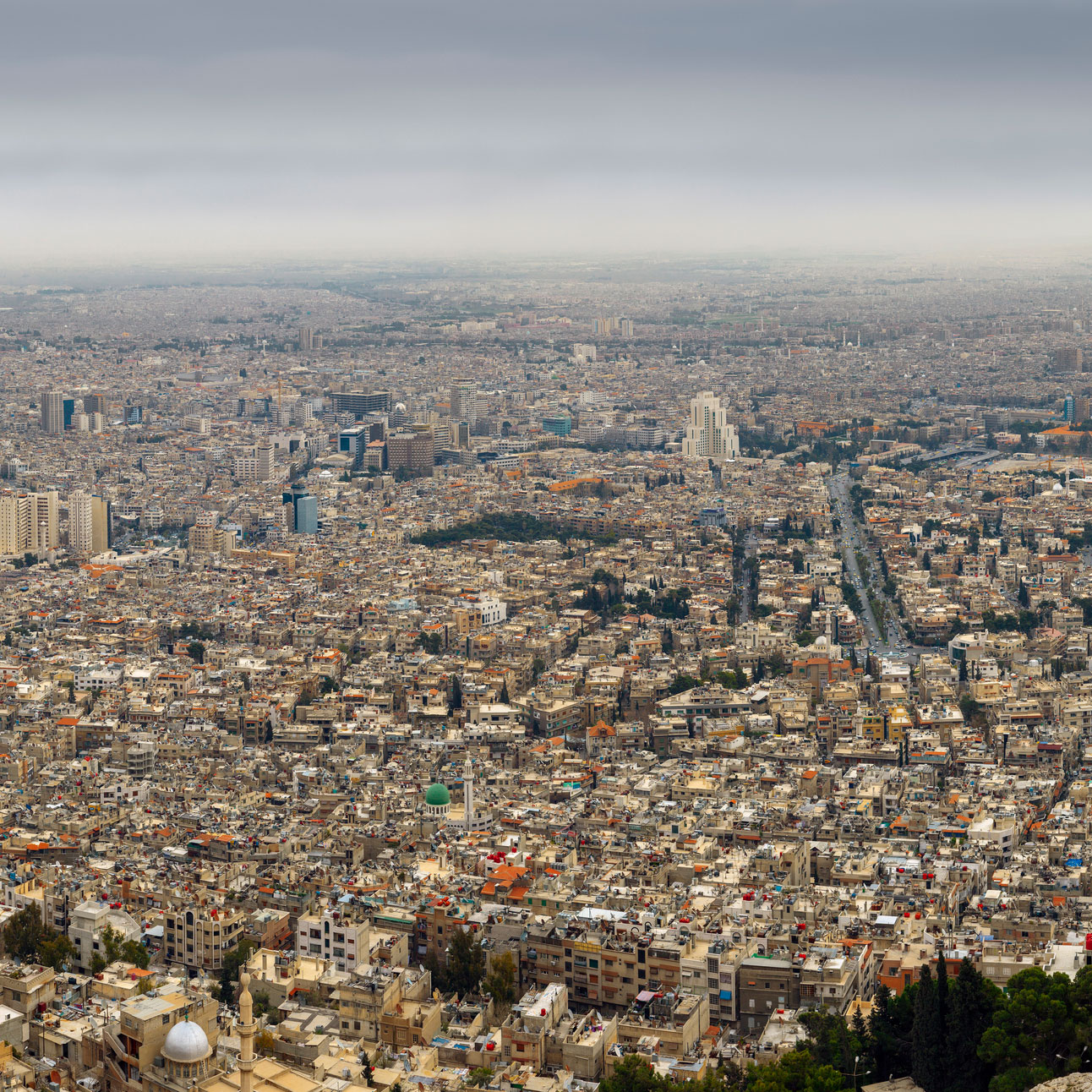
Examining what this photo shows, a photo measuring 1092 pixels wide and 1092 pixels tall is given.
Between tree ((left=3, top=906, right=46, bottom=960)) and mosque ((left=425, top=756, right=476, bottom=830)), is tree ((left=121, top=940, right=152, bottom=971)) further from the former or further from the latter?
mosque ((left=425, top=756, right=476, bottom=830))

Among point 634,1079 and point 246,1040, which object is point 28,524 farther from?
point 246,1040

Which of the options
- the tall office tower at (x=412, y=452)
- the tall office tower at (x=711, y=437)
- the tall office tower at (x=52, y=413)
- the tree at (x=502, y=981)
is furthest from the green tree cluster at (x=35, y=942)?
the tall office tower at (x=52, y=413)

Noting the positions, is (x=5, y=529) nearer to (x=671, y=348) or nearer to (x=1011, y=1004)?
(x=1011, y=1004)

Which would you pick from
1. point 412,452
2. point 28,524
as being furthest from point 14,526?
point 412,452

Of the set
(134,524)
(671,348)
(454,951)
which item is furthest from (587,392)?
(454,951)

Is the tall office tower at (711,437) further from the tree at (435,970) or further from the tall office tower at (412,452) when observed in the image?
the tree at (435,970)

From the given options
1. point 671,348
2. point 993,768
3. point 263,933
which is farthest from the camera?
point 671,348
